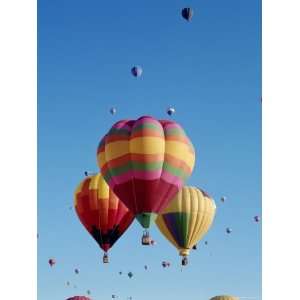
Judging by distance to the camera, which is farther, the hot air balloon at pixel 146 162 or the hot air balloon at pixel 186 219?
the hot air balloon at pixel 186 219

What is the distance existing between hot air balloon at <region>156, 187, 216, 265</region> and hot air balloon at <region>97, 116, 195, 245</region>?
14.9 ft

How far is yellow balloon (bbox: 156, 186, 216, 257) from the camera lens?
81.4ft

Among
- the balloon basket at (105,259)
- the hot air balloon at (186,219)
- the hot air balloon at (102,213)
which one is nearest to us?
the hot air balloon at (102,213)

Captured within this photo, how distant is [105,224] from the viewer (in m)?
23.0

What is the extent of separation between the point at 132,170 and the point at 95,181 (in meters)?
4.34

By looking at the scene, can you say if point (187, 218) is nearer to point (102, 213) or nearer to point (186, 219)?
point (186, 219)

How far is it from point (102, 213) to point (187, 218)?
3.21 metres

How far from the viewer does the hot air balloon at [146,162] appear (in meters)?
19.5

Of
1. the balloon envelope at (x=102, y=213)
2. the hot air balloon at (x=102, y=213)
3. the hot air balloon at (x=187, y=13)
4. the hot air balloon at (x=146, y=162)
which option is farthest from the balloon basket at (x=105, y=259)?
the hot air balloon at (x=187, y=13)

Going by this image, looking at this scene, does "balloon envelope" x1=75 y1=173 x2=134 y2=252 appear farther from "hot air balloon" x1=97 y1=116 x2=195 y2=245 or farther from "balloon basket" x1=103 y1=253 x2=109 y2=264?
"hot air balloon" x1=97 y1=116 x2=195 y2=245

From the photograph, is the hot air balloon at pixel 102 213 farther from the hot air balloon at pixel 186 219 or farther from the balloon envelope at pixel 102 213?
the hot air balloon at pixel 186 219

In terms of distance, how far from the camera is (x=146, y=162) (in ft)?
63.9
